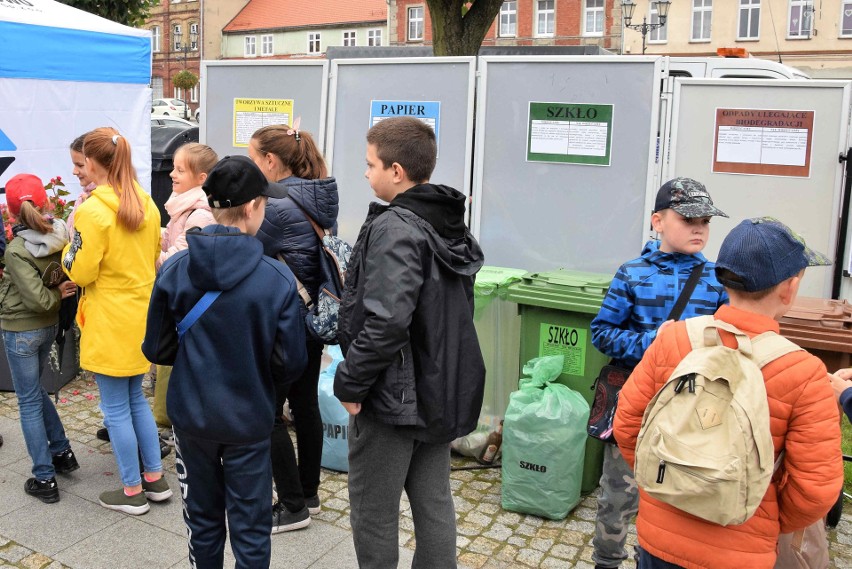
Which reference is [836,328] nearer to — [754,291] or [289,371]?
[754,291]

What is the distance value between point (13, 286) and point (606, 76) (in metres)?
3.73

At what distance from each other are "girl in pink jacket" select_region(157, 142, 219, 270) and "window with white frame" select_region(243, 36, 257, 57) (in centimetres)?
6484

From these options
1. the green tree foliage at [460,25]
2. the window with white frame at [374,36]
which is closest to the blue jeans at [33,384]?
the green tree foliage at [460,25]

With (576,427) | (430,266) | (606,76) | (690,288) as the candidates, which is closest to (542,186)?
(606,76)

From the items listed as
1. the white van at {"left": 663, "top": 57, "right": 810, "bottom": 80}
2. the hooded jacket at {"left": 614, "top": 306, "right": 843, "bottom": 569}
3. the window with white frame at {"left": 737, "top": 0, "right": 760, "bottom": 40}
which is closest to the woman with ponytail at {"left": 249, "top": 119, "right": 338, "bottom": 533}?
the hooded jacket at {"left": 614, "top": 306, "right": 843, "bottom": 569}

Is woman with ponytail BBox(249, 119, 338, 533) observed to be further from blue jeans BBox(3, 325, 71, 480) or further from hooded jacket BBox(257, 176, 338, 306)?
blue jeans BBox(3, 325, 71, 480)

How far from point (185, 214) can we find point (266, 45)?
65.1 m

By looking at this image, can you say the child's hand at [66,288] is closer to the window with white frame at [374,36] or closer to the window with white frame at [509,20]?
the window with white frame at [509,20]

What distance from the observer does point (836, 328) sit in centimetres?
418

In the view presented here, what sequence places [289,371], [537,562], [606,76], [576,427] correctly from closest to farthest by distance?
[289,371]
[537,562]
[576,427]
[606,76]

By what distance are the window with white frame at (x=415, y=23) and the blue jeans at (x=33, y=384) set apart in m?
50.7

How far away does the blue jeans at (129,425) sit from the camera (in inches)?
160

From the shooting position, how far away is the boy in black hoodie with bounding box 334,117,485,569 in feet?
8.73

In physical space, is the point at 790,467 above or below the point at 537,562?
above
